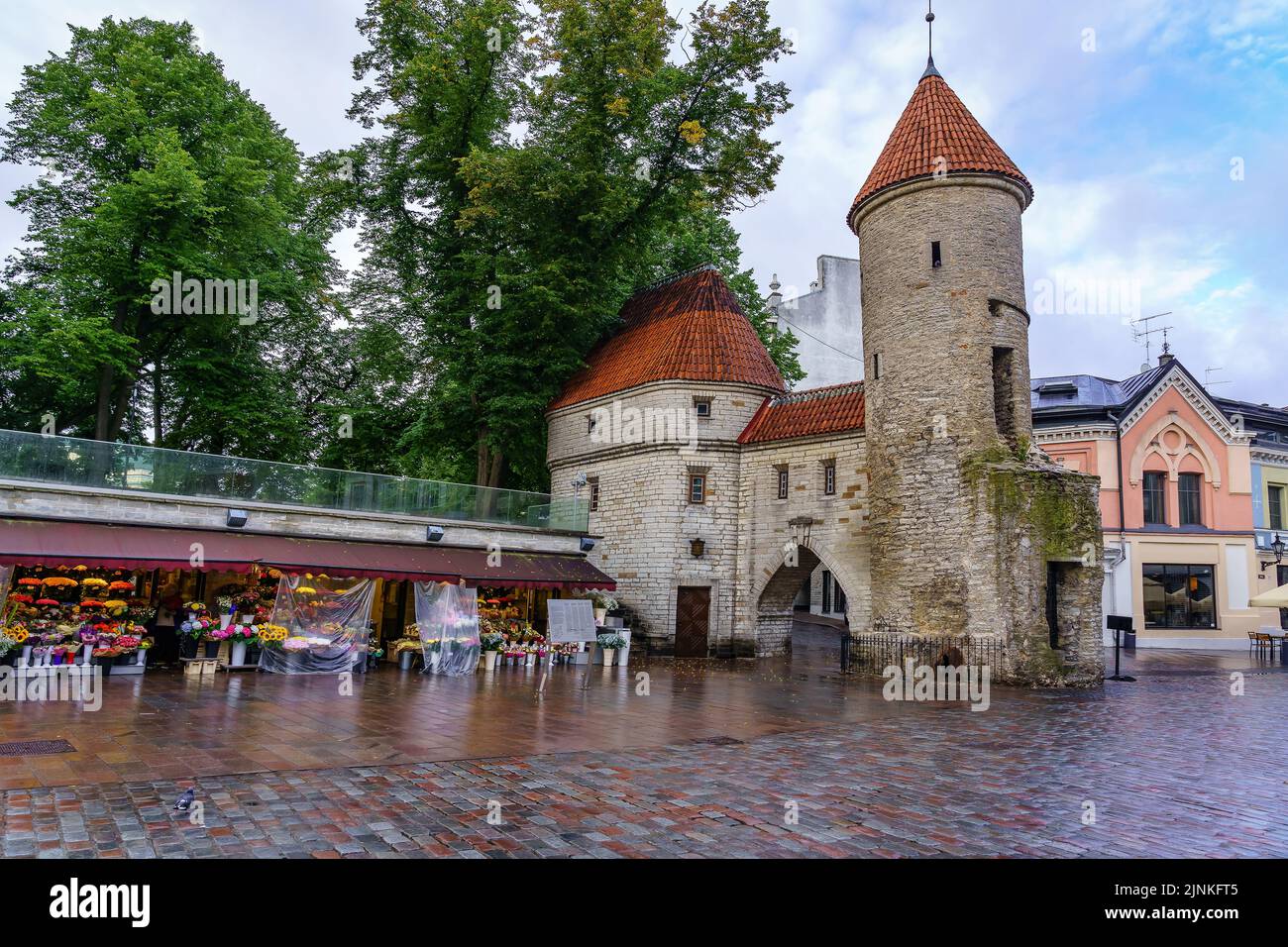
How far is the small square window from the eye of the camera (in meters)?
25.0

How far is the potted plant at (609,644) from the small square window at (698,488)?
5.28 metres

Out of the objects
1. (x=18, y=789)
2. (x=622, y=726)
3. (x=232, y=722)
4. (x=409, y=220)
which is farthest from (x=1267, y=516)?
(x=18, y=789)

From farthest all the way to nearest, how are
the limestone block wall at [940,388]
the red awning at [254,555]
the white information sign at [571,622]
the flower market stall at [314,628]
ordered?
the limestone block wall at [940,388] < the flower market stall at [314,628] < the white information sign at [571,622] < the red awning at [254,555]

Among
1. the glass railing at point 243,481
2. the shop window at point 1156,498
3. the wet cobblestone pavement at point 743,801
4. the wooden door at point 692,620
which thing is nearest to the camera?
the wet cobblestone pavement at point 743,801

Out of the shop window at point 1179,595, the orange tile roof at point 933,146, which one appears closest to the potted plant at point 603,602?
the orange tile roof at point 933,146

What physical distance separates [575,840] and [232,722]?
22.6ft

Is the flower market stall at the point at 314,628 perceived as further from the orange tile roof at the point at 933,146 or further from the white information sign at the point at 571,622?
the orange tile roof at the point at 933,146

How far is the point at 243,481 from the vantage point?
1895cm

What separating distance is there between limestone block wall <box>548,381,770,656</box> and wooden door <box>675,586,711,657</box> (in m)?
0.19

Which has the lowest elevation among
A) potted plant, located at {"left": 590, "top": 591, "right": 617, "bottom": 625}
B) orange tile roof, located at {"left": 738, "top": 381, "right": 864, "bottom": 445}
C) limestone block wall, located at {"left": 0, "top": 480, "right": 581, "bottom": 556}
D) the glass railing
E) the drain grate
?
the drain grate

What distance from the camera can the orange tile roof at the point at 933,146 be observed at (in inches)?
798

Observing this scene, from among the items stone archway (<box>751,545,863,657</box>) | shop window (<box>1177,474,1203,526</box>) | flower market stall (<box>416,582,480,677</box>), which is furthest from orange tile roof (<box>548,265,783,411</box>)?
shop window (<box>1177,474,1203,526</box>)

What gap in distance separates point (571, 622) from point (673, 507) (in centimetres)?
936

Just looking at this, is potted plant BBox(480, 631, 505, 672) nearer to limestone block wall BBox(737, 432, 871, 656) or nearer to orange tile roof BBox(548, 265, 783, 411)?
limestone block wall BBox(737, 432, 871, 656)
